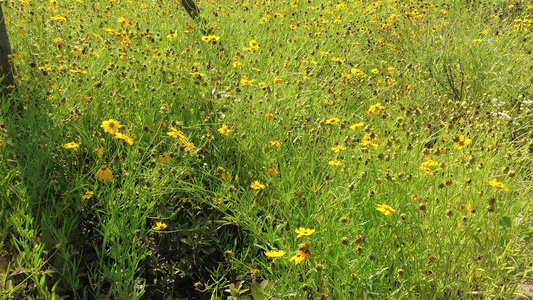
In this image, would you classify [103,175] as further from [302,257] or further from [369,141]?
[369,141]

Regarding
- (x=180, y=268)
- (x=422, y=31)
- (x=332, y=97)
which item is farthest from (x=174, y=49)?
(x=422, y=31)

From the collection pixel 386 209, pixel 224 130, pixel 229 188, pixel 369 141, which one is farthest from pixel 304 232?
pixel 224 130

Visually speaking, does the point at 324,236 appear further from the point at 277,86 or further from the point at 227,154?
the point at 277,86

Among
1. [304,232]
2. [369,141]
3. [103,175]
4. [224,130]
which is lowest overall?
[369,141]

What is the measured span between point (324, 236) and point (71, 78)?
1461 mm

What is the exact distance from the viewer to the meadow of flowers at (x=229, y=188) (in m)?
1.58

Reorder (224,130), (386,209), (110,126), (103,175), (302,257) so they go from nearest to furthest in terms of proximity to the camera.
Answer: (302,257), (386,209), (103,175), (110,126), (224,130)

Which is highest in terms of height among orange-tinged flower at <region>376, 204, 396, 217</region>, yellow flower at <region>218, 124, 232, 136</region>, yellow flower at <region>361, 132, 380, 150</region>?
yellow flower at <region>218, 124, 232, 136</region>

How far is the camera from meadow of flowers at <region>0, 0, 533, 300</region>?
158cm

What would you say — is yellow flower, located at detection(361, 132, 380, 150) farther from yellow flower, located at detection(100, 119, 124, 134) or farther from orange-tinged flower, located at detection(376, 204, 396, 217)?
yellow flower, located at detection(100, 119, 124, 134)

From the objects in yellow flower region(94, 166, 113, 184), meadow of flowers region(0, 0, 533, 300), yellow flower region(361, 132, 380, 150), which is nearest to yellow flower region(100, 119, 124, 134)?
meadow of flowers region(0, 0, 533, 300)

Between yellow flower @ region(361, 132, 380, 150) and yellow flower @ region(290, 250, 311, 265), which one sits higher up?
yellow flower @ region(290, 250, 311, 265)

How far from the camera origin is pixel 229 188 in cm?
182

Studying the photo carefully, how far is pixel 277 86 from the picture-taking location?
281 centimetres
